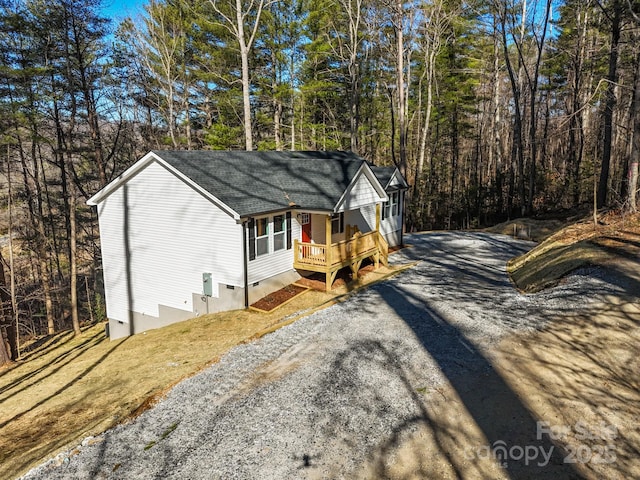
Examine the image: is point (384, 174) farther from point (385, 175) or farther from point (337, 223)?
point (337, 223)

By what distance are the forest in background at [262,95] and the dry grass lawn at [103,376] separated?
4089mm

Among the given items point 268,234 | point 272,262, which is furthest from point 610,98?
point 272,262

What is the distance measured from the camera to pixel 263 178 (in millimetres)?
15953

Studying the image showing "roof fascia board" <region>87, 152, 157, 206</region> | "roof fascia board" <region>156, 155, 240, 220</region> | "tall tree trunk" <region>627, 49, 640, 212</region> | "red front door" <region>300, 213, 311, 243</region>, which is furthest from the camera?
"red front door" <region>300, 213, 311, 243</region>

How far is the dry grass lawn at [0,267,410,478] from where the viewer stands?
7.75 m

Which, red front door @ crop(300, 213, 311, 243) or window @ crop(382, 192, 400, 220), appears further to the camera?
window @ crop(382, 192, 400, 220)

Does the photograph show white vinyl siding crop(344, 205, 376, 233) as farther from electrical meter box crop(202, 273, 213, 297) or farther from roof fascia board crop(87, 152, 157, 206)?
roof fascia board crop(87, 152, 157, 206)

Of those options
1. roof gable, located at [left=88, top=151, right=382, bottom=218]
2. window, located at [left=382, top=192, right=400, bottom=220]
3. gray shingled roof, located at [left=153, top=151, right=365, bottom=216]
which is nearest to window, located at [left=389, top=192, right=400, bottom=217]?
window, located at [left=382, top=192, right=400, bottom=220]

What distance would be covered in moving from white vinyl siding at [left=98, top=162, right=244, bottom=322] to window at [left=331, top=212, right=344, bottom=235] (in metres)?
5.70

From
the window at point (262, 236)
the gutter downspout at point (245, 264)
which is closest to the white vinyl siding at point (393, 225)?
the window at point (262, 236)

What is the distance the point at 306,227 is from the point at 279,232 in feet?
6.46

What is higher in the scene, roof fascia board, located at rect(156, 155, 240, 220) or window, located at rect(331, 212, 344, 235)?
roof fascia board, located at rect(156, 155, 240, 220)

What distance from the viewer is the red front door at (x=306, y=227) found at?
643 inches

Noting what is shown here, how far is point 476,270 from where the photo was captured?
55.7 feet
